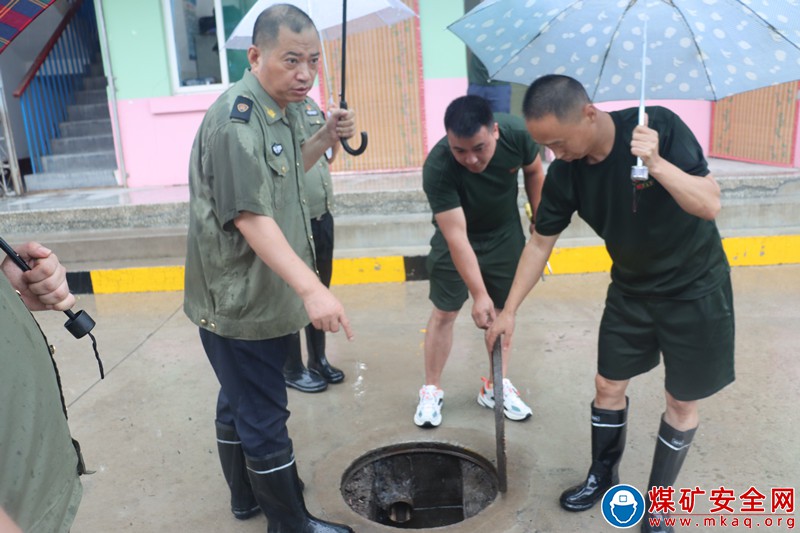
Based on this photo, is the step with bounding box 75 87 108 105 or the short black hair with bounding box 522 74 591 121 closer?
the short black hair with bounding box 522 74 591 121

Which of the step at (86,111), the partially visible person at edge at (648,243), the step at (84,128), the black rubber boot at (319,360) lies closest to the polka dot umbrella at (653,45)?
A: the partially visible person at edge at (648,243)

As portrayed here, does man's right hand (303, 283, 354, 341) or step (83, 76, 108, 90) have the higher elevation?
step (83, 76, 108, 90)

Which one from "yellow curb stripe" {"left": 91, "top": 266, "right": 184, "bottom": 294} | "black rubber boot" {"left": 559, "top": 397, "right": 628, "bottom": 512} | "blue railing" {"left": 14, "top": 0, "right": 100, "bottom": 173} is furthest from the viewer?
"blue railing" {"left": 14, "top": 0, "right": 100, "bottom": 173}

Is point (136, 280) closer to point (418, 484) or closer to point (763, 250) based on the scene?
point (418, 484)

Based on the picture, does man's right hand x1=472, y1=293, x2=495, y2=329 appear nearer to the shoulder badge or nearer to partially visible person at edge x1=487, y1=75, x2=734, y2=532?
partially visible person at edge x1=487, y1=75, x2=734, y2=532

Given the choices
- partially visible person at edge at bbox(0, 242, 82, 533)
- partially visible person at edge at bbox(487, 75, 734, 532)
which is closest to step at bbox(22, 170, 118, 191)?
partially visible person at edge at bbox(487, 75, 734, 532)

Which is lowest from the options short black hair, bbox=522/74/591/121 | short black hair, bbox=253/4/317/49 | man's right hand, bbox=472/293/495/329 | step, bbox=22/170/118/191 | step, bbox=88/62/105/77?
man's right hand, bbox=472/293/495/329

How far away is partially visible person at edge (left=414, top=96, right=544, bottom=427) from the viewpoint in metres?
3.01

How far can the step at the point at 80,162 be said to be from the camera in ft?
28.6

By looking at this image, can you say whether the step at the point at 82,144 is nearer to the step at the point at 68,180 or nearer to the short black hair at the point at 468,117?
the step at the point at 68,180

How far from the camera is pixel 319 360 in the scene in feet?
13.0

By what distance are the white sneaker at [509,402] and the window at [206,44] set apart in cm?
603

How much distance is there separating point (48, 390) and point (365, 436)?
223cm

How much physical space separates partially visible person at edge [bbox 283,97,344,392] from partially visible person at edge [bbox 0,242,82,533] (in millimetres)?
2367
